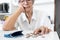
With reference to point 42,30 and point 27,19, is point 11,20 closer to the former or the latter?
point 27,19

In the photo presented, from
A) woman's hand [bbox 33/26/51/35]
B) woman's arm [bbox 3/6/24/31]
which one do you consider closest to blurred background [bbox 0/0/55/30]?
woman's arm [bbox 3/6/24/31]

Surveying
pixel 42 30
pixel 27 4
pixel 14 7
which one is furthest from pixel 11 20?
pixel 42 30

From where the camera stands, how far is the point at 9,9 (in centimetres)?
149

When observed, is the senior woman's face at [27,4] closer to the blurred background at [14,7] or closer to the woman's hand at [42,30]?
the blurred background at [14,7]

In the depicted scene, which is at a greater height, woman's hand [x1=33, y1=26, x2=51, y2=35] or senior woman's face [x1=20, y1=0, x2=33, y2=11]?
senior woman's face [x1=20, y1=0, x2=33, y2=11]

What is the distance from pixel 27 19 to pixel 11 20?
0.21 meters

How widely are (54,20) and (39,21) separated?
183 mm

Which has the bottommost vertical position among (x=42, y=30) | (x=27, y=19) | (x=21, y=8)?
(x=42, y=30)

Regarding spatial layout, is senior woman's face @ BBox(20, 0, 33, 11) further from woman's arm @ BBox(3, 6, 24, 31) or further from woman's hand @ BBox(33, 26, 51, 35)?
woman's hand @ BBox(33, 26, 51, 35)

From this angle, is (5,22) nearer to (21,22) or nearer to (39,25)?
(21,22)

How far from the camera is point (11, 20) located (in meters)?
1.42

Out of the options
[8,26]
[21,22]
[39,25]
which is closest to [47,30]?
[39,25]

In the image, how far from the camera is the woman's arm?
1418 millimetres

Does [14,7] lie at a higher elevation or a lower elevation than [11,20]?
higher
